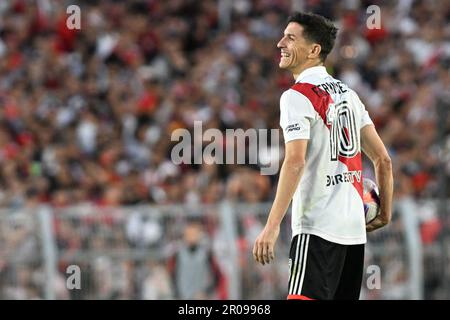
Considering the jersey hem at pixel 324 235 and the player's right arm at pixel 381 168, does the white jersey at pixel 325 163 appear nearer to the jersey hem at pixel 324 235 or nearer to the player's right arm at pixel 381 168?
the jersey hem at pixel 324 235

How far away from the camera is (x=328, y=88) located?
6.34m

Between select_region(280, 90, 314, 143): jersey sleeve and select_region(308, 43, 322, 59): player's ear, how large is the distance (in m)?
0.29

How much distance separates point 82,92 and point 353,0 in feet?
16.0

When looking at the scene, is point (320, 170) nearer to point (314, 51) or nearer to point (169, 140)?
point (314, 51)

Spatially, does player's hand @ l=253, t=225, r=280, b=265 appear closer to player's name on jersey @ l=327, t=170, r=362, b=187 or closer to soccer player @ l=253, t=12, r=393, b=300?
soccer player @ l=253, t=12, r=393, b=300

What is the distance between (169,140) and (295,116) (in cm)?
976

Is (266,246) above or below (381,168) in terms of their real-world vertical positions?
below

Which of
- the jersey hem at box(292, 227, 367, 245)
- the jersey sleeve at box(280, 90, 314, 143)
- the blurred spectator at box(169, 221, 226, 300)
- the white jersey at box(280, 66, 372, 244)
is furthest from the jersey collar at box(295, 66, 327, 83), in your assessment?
the blurred spectator at box(169, 221, 226, 300)

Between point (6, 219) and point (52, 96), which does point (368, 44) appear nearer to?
point (52, 96)

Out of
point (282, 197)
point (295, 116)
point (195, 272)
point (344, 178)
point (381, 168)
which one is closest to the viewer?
point (282, 197)

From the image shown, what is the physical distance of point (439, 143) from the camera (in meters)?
13.7

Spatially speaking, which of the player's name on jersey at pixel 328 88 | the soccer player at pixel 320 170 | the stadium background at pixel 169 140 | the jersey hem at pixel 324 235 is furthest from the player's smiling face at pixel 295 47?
the stadium background at pixel 169 140

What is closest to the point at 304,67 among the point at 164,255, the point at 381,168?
the point at 381,168
